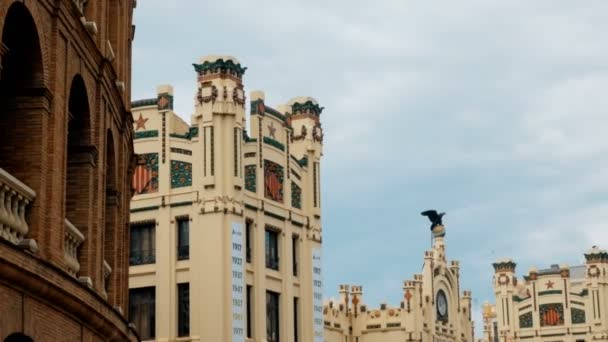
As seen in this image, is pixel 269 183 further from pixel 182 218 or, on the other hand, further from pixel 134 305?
pixel 134 305

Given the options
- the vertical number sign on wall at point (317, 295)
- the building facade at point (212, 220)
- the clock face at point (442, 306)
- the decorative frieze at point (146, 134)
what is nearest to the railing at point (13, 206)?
the building facade at point (212, 220)

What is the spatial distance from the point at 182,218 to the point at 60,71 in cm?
2674

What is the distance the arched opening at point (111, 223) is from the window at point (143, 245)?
21.3m

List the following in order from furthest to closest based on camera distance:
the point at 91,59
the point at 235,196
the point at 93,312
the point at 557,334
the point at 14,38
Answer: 1. the point at 557,334
2. the point at 235,196
3. the point at 91,59
4. the point at 93,312
5. the point at 14,38

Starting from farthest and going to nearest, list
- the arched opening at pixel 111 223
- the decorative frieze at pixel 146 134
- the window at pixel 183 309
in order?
the decorative frieze at pixel 146 134, the window at pixel 183 309, the arched opening at pixel 111 223

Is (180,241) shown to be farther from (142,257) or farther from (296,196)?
(296,196)

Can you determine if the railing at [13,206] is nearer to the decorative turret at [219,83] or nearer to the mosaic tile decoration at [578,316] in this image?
the decorative turret at [219,83]

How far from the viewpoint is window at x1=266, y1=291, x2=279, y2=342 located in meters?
46.9

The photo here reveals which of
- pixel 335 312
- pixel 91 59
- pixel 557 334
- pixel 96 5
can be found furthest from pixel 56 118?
pixel 557 334

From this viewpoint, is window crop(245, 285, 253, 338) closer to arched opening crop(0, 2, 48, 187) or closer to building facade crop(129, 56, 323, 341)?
building facade crop(129, 56, 323, 341)

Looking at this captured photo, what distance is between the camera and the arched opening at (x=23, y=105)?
60.2 ft

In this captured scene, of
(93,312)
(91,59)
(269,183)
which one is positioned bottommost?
(93,312)

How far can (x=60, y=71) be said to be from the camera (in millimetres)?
19219

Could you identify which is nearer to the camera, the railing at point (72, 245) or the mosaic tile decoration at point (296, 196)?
the railing at point (72, 245)
